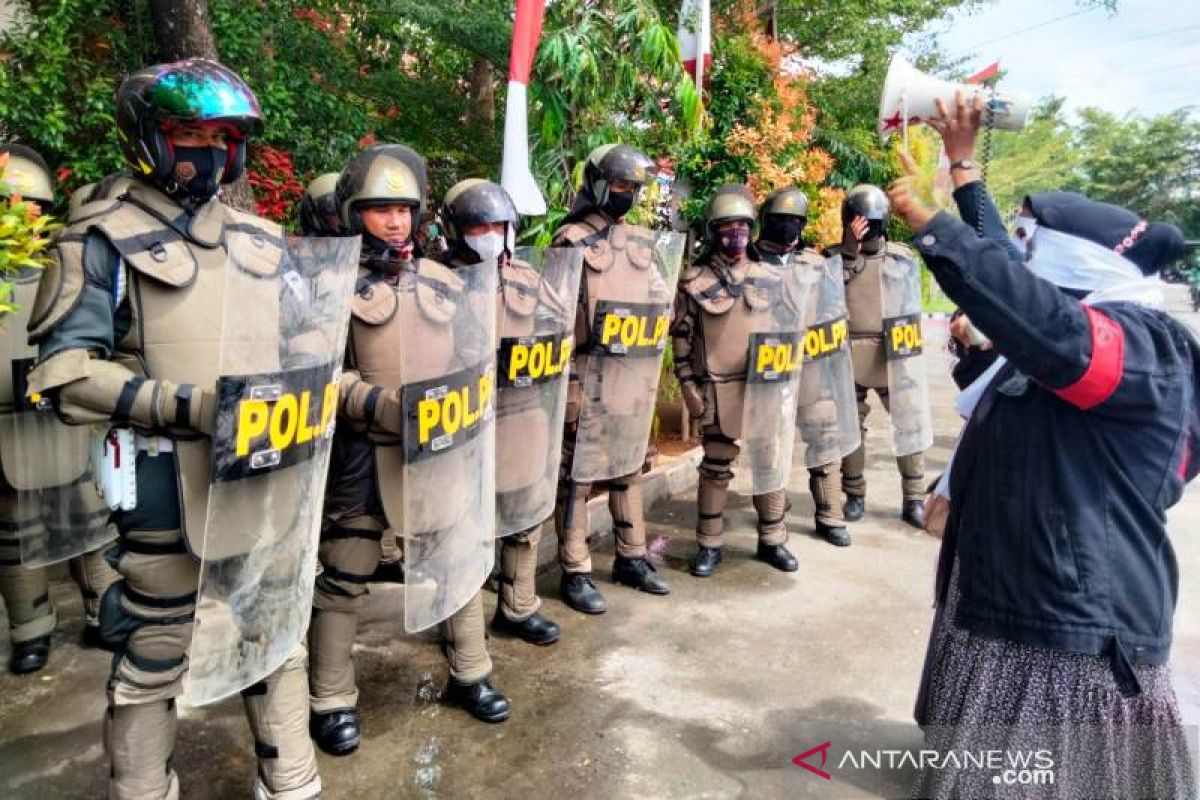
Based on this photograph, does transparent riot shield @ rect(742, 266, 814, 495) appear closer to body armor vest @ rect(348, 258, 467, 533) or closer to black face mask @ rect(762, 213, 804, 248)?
black face mask @ rect(762, 213, 804, 248)

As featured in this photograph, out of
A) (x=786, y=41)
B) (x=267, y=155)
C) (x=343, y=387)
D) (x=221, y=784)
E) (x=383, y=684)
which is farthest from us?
(x=786, y=41)

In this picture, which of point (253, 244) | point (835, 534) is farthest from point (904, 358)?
point (253, 244)

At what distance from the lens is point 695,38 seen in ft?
21.6

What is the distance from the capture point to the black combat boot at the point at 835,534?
5.49 m

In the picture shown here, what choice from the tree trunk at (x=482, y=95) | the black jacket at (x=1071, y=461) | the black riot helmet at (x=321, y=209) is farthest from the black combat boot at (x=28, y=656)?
the tree trunk at (x=482, y=95)

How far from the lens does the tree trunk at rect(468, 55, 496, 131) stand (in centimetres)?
719

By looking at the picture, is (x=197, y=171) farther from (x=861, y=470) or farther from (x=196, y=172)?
(x=861, y=470)

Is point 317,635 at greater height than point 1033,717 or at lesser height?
lesser

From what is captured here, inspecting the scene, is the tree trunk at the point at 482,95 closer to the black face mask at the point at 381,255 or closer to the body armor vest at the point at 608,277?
the body armor vest at the point at 608,277

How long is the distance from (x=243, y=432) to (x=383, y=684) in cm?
189

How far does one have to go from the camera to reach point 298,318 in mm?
2289

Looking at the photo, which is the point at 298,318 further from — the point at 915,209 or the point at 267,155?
the point at 267,155

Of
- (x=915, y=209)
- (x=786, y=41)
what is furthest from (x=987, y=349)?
(x=786, y=41)

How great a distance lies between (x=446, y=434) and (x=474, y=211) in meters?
1.11
